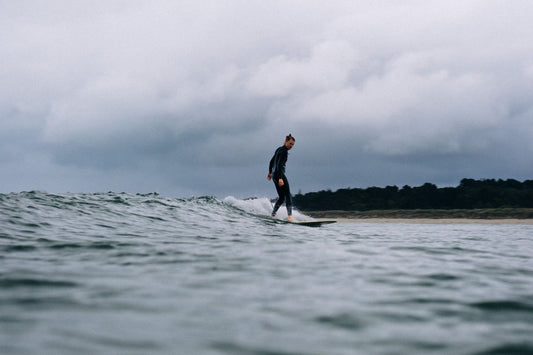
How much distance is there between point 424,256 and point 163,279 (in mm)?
4507

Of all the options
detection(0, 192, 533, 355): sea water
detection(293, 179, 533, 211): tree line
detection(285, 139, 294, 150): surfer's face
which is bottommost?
detection(0, 192, 533, 355): sea water

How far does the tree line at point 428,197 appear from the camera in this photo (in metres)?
42.0

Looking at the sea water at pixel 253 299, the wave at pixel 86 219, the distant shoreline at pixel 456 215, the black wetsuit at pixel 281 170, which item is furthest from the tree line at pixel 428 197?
the sea water at pixel 253 299

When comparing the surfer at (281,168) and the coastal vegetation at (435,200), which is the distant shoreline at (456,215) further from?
the surfer at (281,168)

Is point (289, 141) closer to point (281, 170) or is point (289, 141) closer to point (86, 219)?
point (281, 170)

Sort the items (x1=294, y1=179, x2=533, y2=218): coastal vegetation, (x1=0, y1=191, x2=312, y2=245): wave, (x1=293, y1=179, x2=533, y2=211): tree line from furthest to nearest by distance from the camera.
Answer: (x1=293, y1=179, x2=533, y2=211): tree line < (x1=294, y1=179, x2=533, y2=218): coastal vegetation < (x1=0, y1=191, x2=312, y2=245): wave

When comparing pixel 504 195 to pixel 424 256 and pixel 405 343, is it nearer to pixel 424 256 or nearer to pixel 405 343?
pixel 424 256

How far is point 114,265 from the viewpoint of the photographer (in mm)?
5227

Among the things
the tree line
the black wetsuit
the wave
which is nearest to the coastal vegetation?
the tree line

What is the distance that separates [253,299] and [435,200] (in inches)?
1756

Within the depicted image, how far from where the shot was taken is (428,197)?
45250mm

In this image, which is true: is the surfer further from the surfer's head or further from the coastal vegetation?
the coastal vegetation

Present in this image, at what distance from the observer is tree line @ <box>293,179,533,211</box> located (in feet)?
138

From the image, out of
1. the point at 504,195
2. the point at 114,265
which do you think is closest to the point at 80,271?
the point at 114,265
